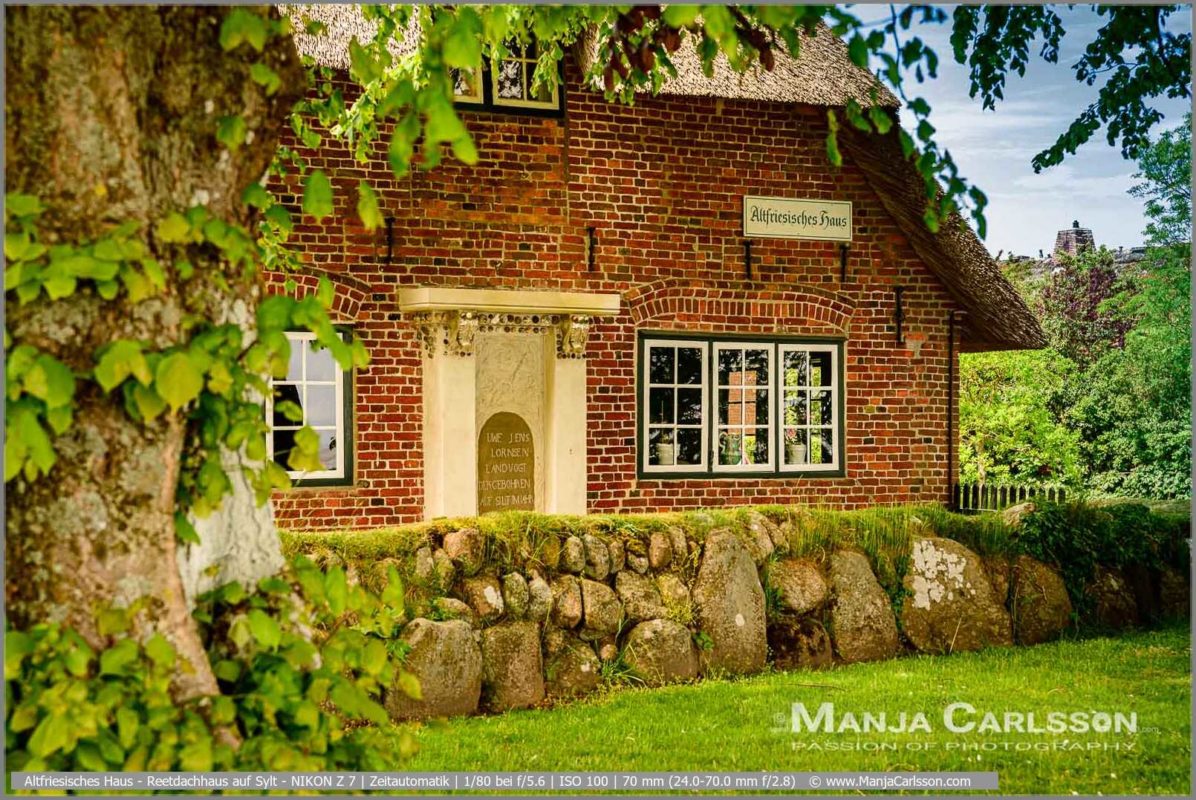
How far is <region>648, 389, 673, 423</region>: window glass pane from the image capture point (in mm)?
11242

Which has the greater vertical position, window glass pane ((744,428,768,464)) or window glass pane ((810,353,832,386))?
window glass pane ((810,353,832,386))

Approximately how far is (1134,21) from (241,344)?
20.1ft

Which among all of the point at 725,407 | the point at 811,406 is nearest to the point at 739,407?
the point at 725,407

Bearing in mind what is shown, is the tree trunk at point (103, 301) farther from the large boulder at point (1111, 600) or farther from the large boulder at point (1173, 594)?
the large boulder at point (1173, 594)

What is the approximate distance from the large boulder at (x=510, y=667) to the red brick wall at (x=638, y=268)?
396cm

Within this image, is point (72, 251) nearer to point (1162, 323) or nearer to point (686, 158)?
point (686, 158)

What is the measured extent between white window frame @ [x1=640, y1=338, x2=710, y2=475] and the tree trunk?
28.4ft

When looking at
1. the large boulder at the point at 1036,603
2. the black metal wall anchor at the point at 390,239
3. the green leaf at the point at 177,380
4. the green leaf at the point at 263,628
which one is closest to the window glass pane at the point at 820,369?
the large boulder at the point at 1036,603

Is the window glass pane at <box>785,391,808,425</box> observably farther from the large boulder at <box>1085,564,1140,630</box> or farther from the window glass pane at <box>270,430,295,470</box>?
the window glass pane at <box>270,430,295,470</box>

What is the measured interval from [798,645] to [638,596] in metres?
1.11

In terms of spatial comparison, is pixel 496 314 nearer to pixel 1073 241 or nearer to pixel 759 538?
pixel 759 538

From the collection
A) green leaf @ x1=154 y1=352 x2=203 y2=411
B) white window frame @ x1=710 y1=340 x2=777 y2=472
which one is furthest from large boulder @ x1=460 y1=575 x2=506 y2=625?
white window frame @ x1=710 y1=340 x2=777 y2=472

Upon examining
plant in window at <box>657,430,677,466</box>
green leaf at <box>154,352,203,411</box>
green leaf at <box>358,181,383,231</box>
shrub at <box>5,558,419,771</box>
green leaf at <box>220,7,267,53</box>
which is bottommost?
shrub at <box>5,558,419,771</box>

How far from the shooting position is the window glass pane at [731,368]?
37.9ft
